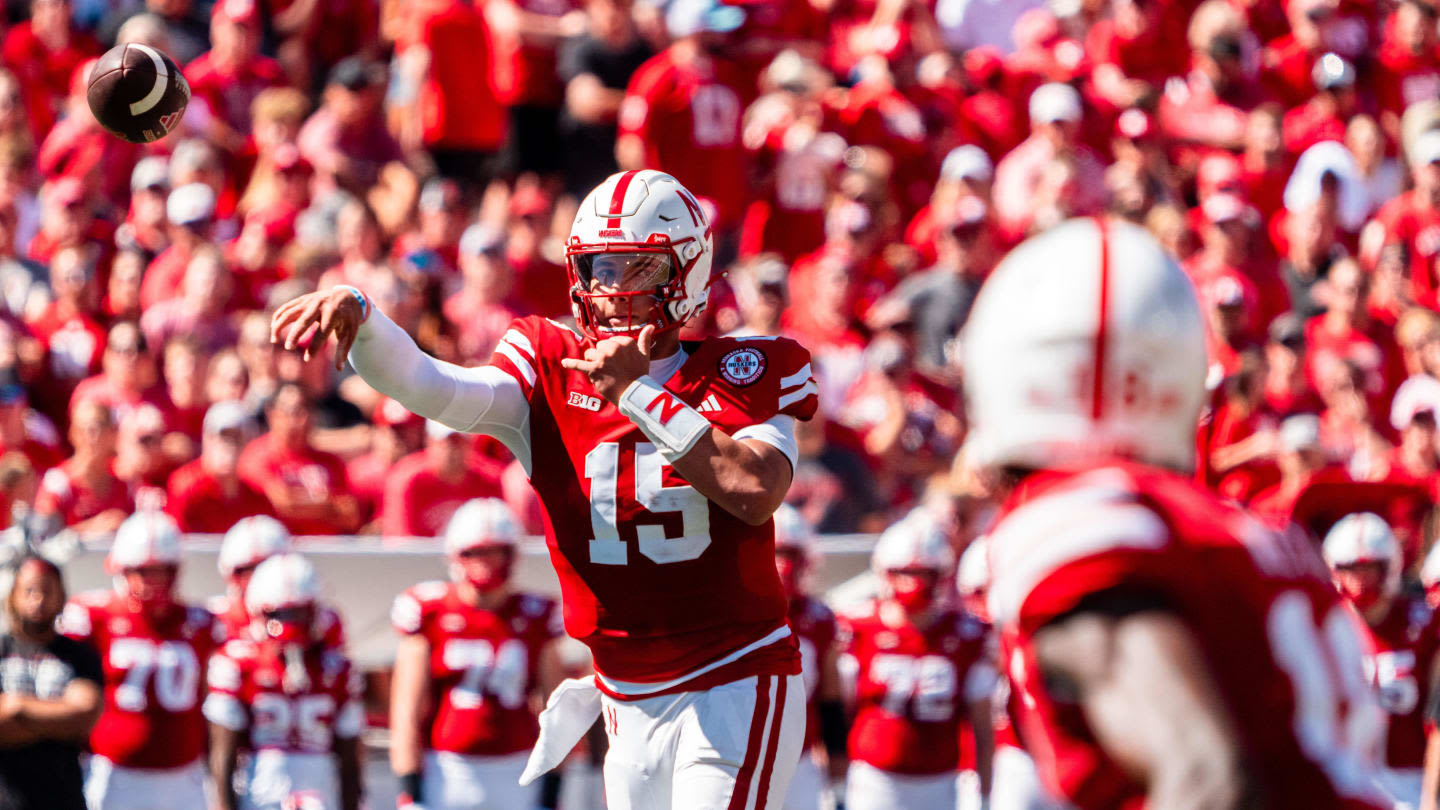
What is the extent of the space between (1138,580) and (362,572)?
252 inches

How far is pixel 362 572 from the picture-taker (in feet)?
27.3

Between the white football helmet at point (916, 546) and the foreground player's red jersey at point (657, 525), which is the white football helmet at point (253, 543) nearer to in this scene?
the white football helmet at point (916, 546)

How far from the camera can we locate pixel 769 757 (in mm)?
4172

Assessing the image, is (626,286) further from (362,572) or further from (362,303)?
(362,572)

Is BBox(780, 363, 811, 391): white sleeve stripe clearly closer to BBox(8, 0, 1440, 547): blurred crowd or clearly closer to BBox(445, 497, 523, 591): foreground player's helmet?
BBox(445, 497, 523, 591): foreground player's helmet

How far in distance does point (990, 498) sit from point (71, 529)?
12.6 feet

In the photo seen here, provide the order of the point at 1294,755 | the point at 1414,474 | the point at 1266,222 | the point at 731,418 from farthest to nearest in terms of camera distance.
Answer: the point at 1266,222, the point at 1414,474, the point at 731,418, the point at 1294,755

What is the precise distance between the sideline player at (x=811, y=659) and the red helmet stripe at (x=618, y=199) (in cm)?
377

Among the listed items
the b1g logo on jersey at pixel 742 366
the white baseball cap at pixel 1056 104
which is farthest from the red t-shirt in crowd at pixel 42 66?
the b1g logo on jersey at pixel 742 366

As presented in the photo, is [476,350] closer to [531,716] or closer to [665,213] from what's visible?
[531,716]

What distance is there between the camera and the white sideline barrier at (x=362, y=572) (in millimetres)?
8289

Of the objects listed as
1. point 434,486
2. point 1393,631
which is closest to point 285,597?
point 434,486

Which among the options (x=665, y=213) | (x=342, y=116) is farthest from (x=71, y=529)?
(x=665, y=213)

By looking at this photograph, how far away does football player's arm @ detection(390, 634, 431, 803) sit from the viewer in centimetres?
777
